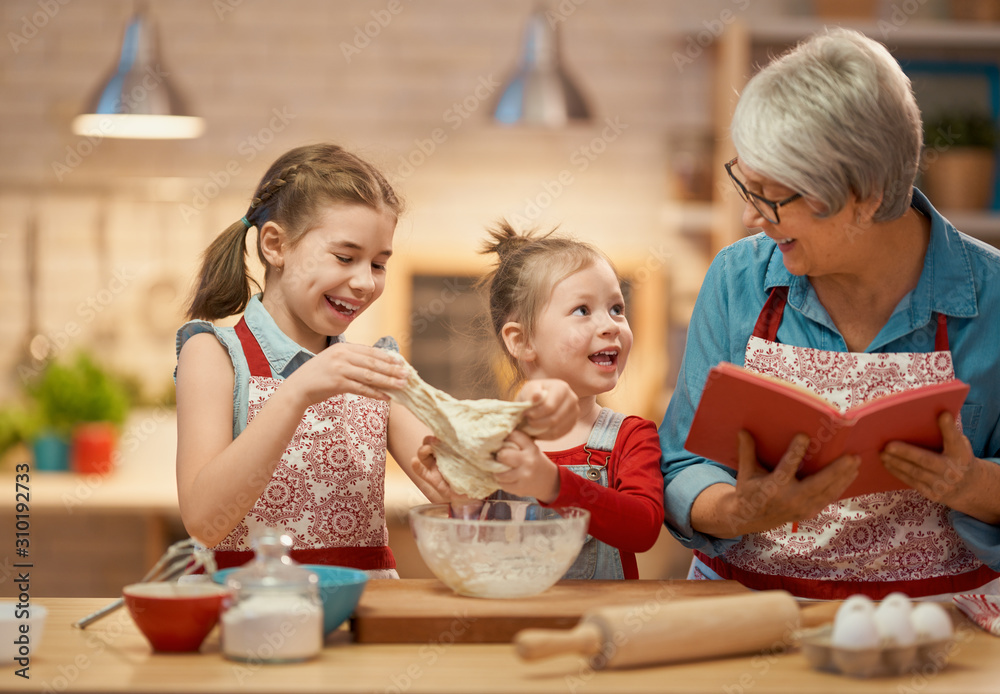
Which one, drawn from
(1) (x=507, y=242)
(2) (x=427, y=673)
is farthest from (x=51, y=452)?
(2) (x=427, y=673)

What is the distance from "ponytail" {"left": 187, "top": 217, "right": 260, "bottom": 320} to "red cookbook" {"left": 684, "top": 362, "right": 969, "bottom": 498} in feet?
2.72

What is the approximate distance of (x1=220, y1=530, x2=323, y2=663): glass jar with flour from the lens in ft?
3.31

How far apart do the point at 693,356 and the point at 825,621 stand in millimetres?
555

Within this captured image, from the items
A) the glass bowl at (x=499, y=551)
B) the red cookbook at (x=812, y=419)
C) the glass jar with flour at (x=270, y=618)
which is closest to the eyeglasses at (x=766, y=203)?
the red cookbook at (x=812, y=419)

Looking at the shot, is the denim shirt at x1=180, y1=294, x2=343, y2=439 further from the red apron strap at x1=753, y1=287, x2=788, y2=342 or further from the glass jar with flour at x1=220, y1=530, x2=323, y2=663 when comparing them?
the red apron strap at x1=753, y1=287, x2=788, y2=342

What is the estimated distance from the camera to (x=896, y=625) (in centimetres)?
99

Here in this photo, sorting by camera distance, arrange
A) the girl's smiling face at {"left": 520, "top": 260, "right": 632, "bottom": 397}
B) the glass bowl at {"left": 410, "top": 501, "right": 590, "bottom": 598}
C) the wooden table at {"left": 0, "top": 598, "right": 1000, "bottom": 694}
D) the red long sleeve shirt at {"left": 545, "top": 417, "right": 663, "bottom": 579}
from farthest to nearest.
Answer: the girl's smiling face at {"left": 520, "top": 260, "right": 632, "bottom": 397}
the red long sleeve shirt at {"left": 545, "top": 417, "right": 663, "bottom": 579}
the glass bowl at {"left": 410, "top": 501, "right": 590, "bottom": 598}
the wooden table at {"left": 0, "top": 598, "right": 1000, "bottom": 694}

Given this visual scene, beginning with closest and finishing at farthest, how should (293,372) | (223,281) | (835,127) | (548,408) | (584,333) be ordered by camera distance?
(548,408)
(835,127)
(293,372)
(584,333)
(223,281)

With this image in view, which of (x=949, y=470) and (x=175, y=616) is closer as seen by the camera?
(x=175, y=616)

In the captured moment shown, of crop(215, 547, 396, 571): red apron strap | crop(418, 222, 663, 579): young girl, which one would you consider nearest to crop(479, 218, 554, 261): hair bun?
crop(418, 222, 663, 579): young girl

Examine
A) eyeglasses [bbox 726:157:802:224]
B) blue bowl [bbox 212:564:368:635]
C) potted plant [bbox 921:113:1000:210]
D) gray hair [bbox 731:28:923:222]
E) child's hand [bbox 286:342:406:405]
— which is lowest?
blue bowl [bbox 212:564:368:635]

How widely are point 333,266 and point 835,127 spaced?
0.76 meters

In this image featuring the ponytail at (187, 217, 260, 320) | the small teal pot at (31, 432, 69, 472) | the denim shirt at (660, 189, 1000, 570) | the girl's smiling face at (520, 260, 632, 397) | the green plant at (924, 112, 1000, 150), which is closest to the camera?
the denim shirt at (660, 189, 1000, 570)

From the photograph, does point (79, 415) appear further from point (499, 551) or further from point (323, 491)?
point (499, 551)
